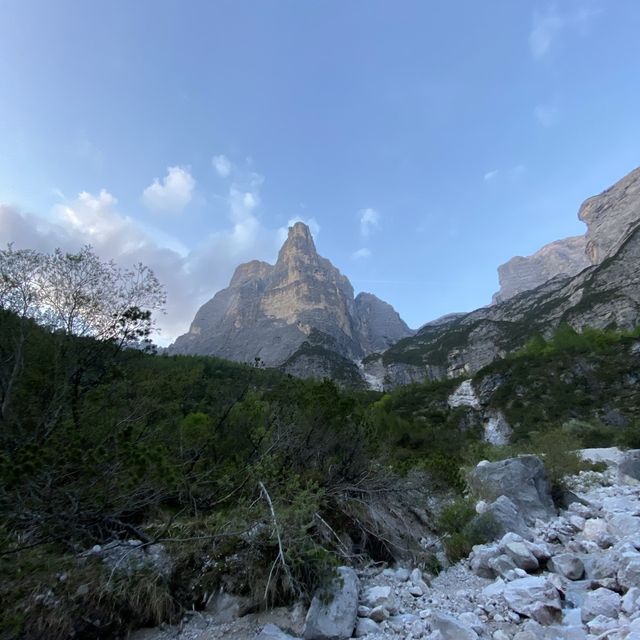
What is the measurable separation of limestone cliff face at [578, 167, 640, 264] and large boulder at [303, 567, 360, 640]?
11805 centimetres

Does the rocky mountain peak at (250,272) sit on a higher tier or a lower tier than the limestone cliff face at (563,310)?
higher

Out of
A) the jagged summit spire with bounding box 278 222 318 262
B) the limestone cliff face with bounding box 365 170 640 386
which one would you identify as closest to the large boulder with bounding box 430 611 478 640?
the limestone cliff face with bounding box 365 170 640 386

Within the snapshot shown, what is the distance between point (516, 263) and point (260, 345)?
142m

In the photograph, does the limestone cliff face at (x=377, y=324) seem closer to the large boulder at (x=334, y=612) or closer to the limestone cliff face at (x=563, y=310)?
the limestone cliff face at (x=563, y=310)

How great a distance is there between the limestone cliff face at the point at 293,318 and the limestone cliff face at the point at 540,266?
177 feet

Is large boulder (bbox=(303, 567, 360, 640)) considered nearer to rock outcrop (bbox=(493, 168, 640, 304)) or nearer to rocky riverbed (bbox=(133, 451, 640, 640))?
rocky riverbed (bbox=(133, 451, 640, 640))

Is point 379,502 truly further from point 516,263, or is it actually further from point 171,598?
point 516,263

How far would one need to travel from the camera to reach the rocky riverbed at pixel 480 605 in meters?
3.59

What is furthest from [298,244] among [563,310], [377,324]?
[563,310]

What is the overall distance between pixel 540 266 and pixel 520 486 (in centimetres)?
20367

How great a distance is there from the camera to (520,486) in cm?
849

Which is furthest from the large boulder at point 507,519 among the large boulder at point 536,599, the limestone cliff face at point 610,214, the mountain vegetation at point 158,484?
the limestone cliff face at point 610,214

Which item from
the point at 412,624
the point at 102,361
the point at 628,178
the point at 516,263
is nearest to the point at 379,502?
the point at 412,624

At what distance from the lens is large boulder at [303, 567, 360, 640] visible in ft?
12.7
